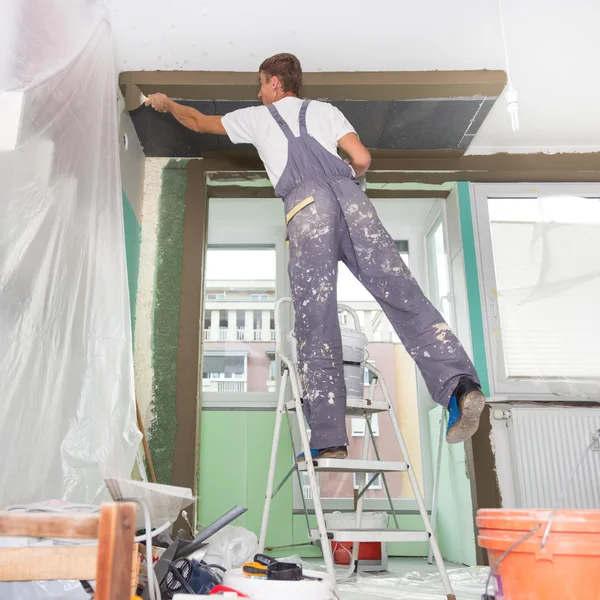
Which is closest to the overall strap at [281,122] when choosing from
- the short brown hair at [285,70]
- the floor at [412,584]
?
the short brown hair at [285,70]

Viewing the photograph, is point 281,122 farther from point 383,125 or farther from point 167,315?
point 167,315

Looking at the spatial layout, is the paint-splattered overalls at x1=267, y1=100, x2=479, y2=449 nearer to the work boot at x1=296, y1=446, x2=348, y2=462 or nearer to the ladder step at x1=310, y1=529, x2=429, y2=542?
the work boot at x1=296, y1=446, x2=348, y2=462

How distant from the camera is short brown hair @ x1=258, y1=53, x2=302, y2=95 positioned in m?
2.25

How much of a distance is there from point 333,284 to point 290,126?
2.05ft

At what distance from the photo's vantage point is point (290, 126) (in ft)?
6.86

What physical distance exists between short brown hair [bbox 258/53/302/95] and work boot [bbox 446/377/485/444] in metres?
1.31

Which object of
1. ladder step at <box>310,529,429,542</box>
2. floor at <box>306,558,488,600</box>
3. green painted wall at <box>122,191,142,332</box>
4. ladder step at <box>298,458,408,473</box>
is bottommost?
floor at <box>306,558,488,600</box>

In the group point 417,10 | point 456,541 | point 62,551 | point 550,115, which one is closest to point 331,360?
point 62,551

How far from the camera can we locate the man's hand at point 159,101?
7.77ft

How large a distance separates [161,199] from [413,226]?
5.16ft

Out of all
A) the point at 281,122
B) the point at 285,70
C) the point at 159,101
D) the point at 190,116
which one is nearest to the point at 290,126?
the point at 281,122

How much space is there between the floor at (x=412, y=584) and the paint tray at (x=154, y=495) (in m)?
0.71

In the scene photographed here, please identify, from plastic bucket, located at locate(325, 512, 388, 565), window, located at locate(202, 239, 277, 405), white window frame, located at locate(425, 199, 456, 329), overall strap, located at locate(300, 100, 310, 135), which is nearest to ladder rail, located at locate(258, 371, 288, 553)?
plastic bucket, located at locate(325, 512, 388, 565)

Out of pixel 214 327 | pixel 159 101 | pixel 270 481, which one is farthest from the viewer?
pixel 214 327
